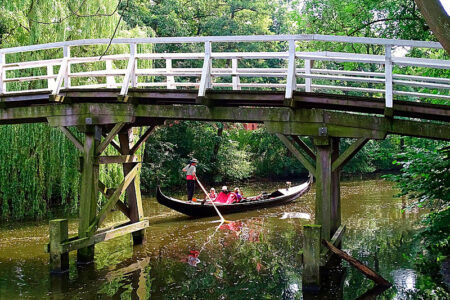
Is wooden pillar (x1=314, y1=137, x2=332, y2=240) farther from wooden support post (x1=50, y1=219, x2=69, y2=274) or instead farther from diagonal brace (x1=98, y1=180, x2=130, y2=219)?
diagonal brace (x1=98, y1=180, x2=130, y2=219)

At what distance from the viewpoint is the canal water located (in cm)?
896

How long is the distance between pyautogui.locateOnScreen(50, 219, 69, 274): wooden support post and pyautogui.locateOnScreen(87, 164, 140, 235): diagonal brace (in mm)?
567

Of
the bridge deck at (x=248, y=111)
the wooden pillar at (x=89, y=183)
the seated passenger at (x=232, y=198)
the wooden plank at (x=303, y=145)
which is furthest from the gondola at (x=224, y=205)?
the wooden plank at (x=303, y=145)

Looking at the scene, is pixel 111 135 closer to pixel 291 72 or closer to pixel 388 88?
pixel 291 72

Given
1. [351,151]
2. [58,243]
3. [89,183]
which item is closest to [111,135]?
[89,183]

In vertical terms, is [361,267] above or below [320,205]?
below

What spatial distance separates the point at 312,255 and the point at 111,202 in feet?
14.3

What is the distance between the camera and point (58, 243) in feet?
32.4

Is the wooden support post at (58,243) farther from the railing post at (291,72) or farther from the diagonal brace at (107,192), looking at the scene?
the railing post at (291,72)

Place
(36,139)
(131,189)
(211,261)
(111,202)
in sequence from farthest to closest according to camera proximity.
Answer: (36,139)
(131,189)
(211,261)
(111,202)

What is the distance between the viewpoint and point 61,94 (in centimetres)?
1080

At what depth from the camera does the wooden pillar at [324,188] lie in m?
8.92

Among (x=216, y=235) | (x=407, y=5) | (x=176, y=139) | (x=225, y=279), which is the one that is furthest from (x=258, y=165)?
(x=225, y=279)

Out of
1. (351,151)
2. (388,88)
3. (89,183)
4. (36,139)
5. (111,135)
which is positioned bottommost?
(89,183)
